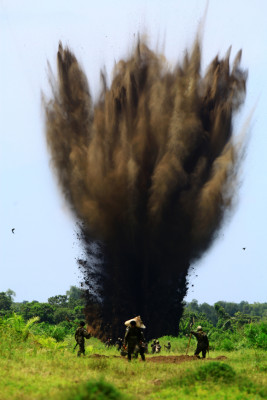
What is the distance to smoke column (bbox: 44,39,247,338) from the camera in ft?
127

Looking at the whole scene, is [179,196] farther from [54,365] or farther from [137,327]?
[54,365]

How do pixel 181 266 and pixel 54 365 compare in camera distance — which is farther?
pixel 181 266

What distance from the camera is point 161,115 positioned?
3881 centimetres

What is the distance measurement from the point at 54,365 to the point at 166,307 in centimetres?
2232

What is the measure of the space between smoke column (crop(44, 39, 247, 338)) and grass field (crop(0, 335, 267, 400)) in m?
18.4

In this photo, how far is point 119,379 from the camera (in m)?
16.2

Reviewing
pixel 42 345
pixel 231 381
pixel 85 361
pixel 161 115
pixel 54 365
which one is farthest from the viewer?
pixel 161 115

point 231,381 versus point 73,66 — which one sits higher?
point 73,66

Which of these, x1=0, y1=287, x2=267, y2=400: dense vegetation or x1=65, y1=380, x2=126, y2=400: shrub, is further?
x1=0, y1=287, x2=267, y2=400: dense vegetation

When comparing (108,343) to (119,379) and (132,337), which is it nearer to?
(132,337)

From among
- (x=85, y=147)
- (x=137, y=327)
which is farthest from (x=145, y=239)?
(x=137, y=327)

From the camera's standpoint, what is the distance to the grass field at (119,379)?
A: 40.9 feet

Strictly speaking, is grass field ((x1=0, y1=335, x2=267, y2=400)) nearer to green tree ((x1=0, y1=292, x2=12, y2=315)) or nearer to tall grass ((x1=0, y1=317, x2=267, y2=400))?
tall grass ((x1=0, y1=317, x2=267, y2=400))

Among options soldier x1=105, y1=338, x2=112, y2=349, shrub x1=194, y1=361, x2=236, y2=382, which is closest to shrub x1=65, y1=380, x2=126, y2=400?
shrub x1=194, y1=361, x2=236, y2=382
